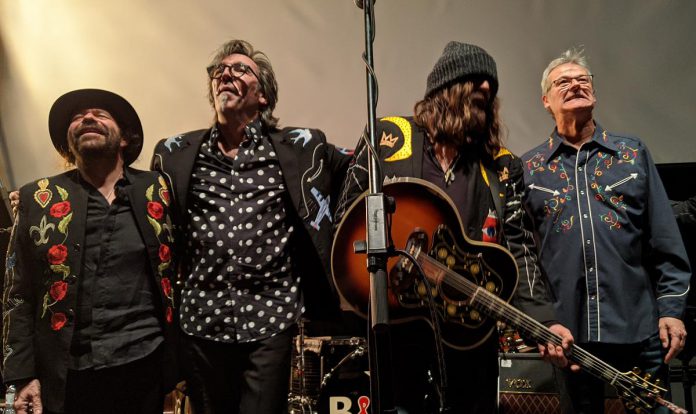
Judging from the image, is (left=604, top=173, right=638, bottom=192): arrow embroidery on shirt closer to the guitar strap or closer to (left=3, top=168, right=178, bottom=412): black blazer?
the guitar strap

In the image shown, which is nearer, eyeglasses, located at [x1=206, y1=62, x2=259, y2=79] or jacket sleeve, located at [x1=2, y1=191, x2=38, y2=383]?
jacket sleeve, located at [x1=2, y1=191, x2=38, y2=383]

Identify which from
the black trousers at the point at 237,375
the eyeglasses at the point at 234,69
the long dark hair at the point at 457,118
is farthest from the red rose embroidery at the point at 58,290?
the long dark hair at the point at 457,118

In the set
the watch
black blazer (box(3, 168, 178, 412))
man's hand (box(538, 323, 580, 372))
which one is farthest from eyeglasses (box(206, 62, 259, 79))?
man's hand (box(538, 323, 580, 372))

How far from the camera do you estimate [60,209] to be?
8.75 feet

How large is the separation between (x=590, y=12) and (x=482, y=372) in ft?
10.2

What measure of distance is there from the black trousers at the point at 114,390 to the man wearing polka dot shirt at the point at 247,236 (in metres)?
0.19

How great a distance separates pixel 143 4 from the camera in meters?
4.74

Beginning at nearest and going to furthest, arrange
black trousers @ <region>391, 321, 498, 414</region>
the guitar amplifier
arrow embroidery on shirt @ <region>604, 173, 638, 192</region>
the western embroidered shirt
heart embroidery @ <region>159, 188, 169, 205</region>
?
black trousers @ <region>391, 321, 498, 414</region>
heart embroidery @ <region>159, 188, 169, 205</region>
the western embroidered shirt
arrow embroidery on shirt @ <region>604, 173, 638, 192</region>
the guitar amplifier

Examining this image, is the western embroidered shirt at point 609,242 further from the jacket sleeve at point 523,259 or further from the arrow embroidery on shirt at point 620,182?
the jacket sleeve at point 523,259

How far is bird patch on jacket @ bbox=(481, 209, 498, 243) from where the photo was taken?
246 centimetres

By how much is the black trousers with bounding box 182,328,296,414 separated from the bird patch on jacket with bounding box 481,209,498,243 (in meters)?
0.89

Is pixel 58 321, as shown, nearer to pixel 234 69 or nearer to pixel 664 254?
pixel 234 69

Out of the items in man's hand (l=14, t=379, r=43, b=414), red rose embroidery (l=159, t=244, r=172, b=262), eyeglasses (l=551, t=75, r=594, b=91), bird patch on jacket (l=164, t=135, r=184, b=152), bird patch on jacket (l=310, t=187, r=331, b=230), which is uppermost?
eyeglasses (l=551, t=75, r=594, b=91)

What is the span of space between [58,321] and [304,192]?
1.11m
